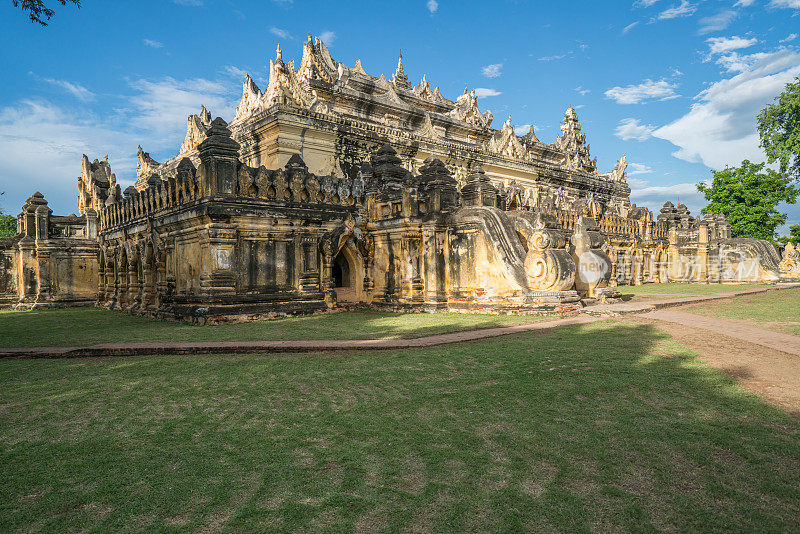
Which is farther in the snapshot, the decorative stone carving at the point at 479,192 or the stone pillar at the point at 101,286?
the stone pillar at the point at 101,286

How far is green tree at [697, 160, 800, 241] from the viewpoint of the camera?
34062mm

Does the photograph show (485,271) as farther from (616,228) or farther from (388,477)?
(616,228)

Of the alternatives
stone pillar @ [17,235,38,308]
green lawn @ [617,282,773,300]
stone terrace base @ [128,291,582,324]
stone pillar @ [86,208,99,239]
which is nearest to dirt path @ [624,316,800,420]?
stone terrace base @ [128,291,582,324]

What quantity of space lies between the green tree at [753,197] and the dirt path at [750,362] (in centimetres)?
3227

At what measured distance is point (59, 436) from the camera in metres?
3.65

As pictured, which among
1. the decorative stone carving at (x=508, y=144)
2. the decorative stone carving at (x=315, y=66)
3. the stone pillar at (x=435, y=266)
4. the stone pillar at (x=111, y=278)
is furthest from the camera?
the decorative stone carving at (x=508, y=144)

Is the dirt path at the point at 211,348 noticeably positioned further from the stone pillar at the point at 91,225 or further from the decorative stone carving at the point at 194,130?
the decorative stone carving at the point at 194,130

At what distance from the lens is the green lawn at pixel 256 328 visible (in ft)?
27.6

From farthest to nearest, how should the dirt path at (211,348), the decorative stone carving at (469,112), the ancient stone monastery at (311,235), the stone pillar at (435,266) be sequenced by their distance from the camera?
the decorative stone carving at (469,112)
the stone pillar at (435,266)
the ancient stone monastery at (311,235)
the dirt path at (211,348)

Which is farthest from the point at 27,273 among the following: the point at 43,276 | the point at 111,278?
the point at 111,278

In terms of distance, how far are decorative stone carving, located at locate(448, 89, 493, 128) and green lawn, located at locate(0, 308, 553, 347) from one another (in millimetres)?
20509

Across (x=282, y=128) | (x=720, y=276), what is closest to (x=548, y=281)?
(x=282, y=128)

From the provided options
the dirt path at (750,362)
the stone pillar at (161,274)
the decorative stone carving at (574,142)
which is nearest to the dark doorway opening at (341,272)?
the stone pillar at (161,274)

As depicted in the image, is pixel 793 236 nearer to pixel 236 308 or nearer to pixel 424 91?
pixel 424 91
